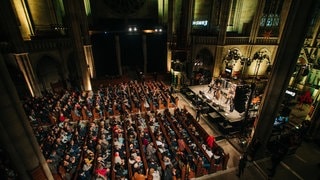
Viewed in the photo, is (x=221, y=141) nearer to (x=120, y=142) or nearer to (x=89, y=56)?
(x=120, y=142)

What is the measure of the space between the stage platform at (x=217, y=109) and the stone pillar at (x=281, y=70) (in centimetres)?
255

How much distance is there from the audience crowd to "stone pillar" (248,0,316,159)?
222cm

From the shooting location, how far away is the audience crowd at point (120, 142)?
7289mm

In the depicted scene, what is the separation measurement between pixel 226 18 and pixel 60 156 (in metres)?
17.5

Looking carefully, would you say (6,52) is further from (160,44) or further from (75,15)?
(160,44)

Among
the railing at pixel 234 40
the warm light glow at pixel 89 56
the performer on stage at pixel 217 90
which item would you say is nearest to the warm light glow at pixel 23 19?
the warm light glow at pixel 89 56

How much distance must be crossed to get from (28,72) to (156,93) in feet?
34.3

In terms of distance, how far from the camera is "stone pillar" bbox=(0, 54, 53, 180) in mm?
4395

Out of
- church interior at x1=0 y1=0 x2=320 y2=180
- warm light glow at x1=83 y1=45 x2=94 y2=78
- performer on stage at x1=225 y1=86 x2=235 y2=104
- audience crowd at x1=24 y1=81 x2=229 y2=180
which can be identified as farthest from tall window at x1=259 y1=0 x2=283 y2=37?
warm light glow at x1=83 y1=45 x2=94 y2=78

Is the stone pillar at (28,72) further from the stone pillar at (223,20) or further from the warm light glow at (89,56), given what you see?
the stone pillar at (223,20)

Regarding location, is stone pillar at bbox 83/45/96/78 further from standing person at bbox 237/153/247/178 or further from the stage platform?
standing person at bbox 237/153/247/178

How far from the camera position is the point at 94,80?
18.4 metres

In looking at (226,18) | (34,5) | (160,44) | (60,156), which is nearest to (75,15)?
(34,5)

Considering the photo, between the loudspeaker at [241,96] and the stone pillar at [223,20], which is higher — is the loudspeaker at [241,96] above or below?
below
